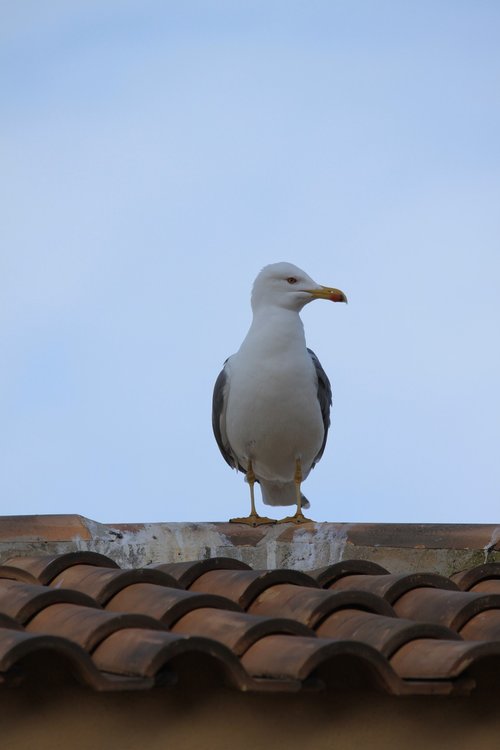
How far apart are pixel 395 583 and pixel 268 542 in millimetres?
2116

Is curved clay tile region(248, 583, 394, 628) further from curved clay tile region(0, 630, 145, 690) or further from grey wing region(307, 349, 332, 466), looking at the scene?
grey wing region(307, 349, 332, 466)

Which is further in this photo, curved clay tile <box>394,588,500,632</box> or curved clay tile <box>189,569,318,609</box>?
curved clay tile <box>189,569,318,609</box>

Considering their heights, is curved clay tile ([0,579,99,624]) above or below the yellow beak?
below

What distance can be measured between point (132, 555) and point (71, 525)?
0.33 meters

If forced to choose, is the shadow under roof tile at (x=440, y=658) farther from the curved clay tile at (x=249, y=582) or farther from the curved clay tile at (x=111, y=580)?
the curved clay tile at (x=111, y=580)

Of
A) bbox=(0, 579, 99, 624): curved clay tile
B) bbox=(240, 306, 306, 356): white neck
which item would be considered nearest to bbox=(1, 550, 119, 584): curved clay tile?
bbox=(0, 579, 99, 624): curved clay tile

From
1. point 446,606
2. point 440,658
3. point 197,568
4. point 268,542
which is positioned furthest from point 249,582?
point 268,542

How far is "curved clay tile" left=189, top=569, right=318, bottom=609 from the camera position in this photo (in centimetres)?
411

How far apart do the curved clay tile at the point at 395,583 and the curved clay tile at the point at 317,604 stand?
1.12ft

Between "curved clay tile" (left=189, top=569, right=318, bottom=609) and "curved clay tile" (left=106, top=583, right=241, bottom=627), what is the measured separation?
237 millimetres

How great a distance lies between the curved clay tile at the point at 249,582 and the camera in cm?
411

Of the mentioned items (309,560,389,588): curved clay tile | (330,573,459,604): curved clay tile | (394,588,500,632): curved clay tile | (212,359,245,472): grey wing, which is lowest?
(394,588,500,632): curved clay tile

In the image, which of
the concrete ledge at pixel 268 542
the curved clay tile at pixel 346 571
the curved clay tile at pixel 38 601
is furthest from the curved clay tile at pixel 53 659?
the concrete ledge at pixel 268 542

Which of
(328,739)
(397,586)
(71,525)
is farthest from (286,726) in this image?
(71,525)
